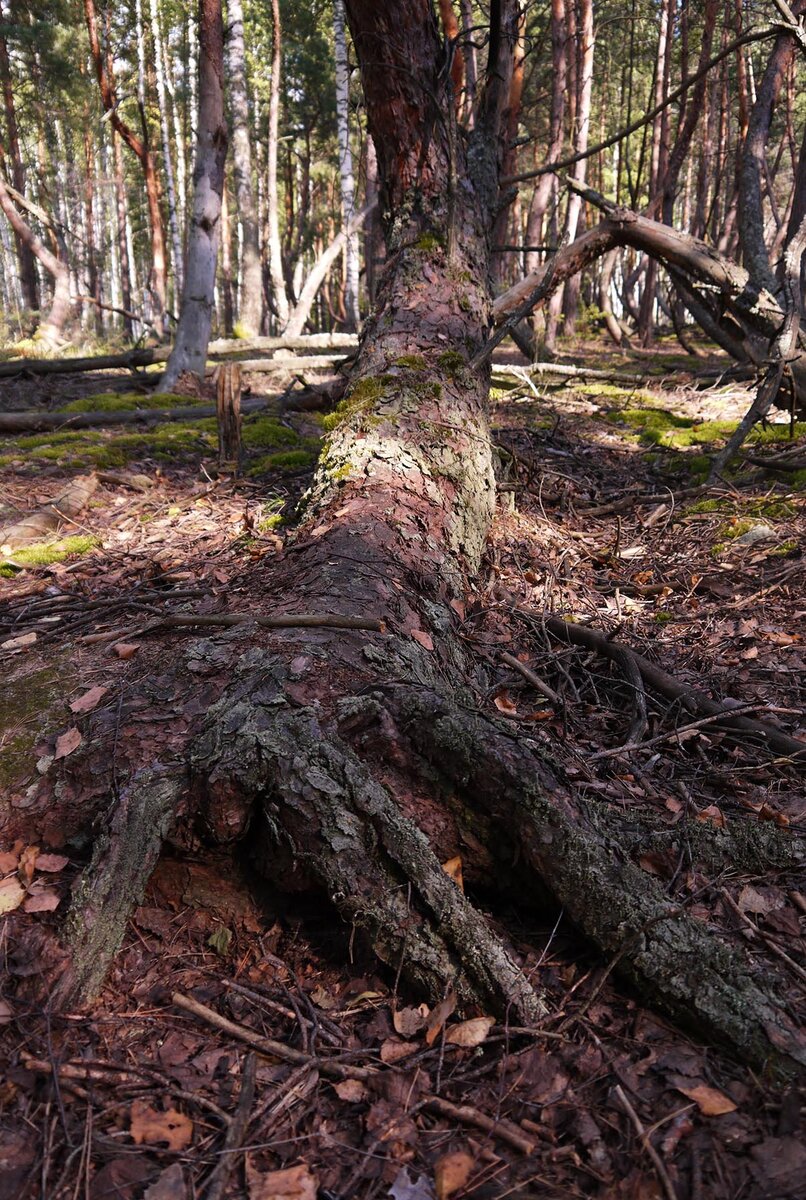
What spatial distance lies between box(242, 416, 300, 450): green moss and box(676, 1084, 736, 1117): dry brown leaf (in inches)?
259

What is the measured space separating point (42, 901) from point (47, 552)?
10.3ft

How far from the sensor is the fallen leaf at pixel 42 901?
6.15ft

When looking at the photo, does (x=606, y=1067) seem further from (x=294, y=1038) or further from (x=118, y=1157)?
(x=118, y=1157)

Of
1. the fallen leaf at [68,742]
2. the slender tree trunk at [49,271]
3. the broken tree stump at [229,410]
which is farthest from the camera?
the slender tree trunk at [49,271]

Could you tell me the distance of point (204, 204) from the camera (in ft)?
31.3

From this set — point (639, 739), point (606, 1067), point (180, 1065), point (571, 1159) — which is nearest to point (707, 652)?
point (639, 739)

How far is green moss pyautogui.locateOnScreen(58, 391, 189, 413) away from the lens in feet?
30.4

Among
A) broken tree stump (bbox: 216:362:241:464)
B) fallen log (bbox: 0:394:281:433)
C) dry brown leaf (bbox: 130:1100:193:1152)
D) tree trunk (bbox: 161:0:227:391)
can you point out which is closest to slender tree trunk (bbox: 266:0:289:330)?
tree trunk (bbox: 161:0:227:391)

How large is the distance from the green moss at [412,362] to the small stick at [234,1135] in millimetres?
3851

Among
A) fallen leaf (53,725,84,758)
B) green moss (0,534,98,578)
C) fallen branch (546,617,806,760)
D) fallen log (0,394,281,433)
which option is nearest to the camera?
fallen leaf (53,725,84,758)

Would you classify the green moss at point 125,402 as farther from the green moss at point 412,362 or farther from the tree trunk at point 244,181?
the tree trunk at point 244,181

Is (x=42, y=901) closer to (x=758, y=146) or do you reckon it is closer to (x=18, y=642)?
(x=18, y=642)

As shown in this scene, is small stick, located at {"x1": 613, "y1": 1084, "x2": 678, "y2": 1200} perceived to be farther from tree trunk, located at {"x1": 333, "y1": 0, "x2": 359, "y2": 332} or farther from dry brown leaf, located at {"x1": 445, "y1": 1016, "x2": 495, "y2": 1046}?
tree trunk, located at {"x1": 333, "y1": 0, "x2": 359, "y2": 332}

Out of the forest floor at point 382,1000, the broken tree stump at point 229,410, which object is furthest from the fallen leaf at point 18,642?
the broken tree stump at point 229,410
